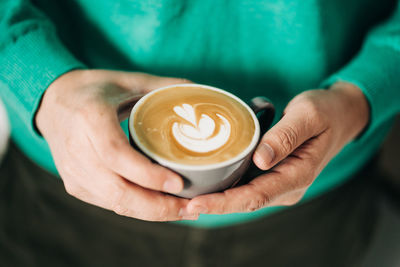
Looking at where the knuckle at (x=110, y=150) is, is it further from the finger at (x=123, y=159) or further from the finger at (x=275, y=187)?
the finger at (x=275, y=187)

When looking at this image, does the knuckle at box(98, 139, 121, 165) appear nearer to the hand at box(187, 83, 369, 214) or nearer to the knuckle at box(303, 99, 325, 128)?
the hand at box(187, 83, 369, 214)

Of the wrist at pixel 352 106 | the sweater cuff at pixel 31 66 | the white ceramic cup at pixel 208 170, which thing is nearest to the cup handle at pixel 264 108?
the white ceramic cup at pixel 208 170

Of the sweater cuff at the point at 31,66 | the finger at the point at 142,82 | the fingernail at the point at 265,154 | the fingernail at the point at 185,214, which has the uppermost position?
the sweater cuff at the point at 31,66

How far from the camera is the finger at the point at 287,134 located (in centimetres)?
68

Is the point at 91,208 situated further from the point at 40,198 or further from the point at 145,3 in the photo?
the point at 145,3

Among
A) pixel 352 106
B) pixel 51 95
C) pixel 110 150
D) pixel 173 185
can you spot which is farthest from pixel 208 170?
pixel 352 106

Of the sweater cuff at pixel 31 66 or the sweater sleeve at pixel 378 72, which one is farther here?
the sweater sleeve at pixel 378 72

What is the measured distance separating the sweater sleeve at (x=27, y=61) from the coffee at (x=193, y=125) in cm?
27

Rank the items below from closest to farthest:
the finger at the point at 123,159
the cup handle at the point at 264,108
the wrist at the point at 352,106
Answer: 1. the finger at the point at 123,159
2. the cup handle at the point at 264,108
3. the wrist at the point at 352,106

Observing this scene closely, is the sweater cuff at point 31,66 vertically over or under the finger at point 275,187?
over

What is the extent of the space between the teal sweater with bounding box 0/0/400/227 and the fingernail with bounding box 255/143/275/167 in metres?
0.38

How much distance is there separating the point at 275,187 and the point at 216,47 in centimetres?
45

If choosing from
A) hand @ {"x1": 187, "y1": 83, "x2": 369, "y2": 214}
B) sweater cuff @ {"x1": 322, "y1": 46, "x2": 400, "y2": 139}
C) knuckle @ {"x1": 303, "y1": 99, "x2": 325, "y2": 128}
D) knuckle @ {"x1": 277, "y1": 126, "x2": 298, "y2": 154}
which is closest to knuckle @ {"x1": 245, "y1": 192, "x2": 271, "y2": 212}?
hand @ {"x1": 187, "y1": 83, "x2": 369, "y2": 214}

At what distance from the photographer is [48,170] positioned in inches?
44.3
